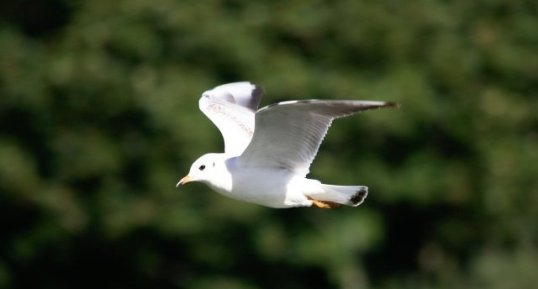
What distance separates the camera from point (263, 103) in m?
9.96

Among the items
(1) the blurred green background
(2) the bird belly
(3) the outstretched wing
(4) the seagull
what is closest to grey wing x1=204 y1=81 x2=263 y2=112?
(3) the outstretched wing

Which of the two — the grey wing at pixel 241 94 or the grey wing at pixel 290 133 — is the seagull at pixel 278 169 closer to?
the grey wing at pixel 290 133

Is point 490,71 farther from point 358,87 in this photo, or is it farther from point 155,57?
point 155,57

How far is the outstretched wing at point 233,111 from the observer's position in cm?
700

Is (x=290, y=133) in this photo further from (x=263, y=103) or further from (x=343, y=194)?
(x=263, y=103)

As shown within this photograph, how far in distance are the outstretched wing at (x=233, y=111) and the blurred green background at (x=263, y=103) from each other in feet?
7.30

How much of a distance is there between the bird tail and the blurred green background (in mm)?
3395

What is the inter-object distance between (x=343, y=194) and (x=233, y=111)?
87 cm

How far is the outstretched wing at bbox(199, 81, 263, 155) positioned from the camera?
700cm

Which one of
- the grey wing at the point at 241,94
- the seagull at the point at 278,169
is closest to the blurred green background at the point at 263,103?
the grey wing at the point at 241,94

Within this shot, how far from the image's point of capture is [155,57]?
1048cm

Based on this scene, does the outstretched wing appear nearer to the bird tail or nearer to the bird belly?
the bird belly

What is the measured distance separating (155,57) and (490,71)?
2595mm

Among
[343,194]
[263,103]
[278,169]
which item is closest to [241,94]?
[278,169]
